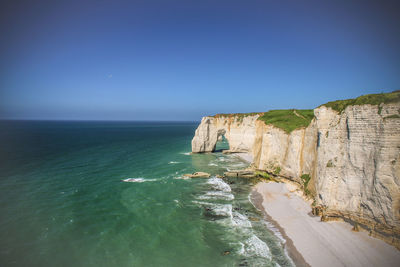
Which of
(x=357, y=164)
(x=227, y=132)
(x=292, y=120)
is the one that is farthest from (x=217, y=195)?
(x=227, y=132)

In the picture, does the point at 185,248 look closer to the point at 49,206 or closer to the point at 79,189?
the point at 49,206

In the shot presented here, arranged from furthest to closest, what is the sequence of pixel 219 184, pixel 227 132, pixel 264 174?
pixel 227 132 → pixel 264 174 → pixel 219 184

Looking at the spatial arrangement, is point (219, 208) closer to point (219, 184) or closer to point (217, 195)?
point (217, 195)

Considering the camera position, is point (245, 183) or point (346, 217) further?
point (245, 183)

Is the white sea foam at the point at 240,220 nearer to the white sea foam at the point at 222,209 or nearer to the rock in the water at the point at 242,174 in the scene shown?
the white sea foam at the point at 222,209

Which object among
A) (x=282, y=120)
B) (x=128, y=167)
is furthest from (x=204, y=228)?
(x=128, y=167)
